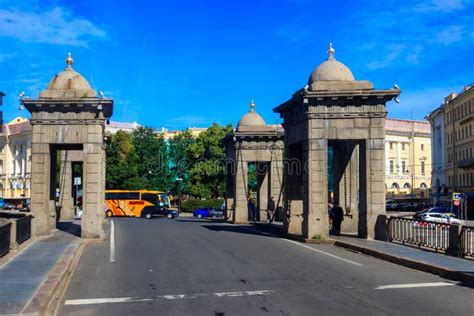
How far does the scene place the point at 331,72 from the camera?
23688mm

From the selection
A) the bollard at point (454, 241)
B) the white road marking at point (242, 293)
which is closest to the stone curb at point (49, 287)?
the white road marking at point (242, 293)

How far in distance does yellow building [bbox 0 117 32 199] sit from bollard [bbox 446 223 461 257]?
92.5 m

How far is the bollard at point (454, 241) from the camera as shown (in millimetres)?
16906

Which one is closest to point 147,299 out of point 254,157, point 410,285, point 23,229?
point 410,285

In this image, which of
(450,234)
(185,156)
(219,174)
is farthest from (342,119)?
(185,156)

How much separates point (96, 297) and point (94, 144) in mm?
13421

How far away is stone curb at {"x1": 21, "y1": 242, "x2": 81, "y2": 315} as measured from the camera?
30.3 feet

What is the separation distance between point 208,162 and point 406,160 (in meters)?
47.2

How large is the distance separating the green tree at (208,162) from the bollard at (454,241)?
58729 millimetres

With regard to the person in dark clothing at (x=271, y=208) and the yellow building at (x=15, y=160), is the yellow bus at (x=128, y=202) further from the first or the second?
the yellow building at (x=15, y=160)

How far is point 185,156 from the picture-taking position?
81.6 metres

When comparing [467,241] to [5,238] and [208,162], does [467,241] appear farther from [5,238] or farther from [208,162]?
[208,162]

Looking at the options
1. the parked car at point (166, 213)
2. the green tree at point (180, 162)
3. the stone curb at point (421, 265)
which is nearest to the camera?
the stone curb at point (421, 265)

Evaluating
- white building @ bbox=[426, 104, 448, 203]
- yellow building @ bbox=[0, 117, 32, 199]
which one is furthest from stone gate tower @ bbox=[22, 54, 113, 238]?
yellow building @ bbox=[0, 117, 32, 199]
